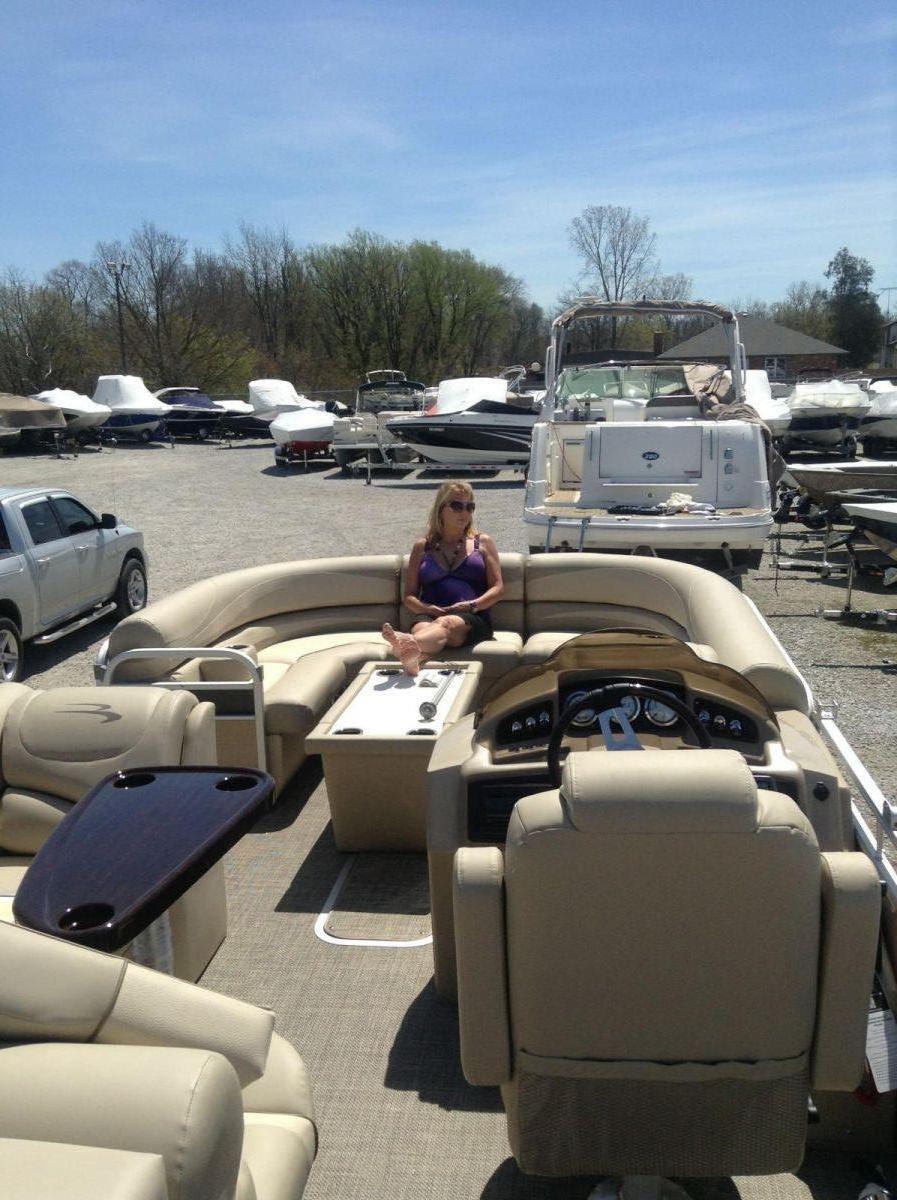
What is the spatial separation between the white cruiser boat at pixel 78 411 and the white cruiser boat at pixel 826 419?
19794mm

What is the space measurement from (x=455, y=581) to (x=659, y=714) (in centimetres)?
316

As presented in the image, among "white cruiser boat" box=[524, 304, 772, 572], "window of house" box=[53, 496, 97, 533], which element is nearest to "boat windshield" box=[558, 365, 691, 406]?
"white cruiser boat" box=[524, 304, 772, 572]

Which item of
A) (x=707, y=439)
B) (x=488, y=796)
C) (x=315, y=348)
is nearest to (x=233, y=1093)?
(x=488, y=796)

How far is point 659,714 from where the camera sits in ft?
9.75

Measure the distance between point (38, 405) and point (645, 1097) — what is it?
2528 centimetres

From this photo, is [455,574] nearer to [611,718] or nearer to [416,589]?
[416,589]

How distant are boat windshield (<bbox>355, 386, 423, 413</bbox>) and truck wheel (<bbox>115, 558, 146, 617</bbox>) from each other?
16.8 meters

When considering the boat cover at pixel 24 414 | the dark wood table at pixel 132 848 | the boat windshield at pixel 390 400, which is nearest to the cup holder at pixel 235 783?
the dark wood table at pixel 132 848

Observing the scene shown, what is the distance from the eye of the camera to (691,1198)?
2457 mm

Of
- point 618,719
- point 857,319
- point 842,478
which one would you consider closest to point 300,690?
point 618,719

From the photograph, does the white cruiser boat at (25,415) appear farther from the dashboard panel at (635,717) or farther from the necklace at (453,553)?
the dashboard panel at (635,717)

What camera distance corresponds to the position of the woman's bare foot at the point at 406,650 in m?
5.03

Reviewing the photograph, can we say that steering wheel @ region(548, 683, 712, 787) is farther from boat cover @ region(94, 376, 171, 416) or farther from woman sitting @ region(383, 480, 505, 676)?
boat cover @ region(94, 376, 171, 416)

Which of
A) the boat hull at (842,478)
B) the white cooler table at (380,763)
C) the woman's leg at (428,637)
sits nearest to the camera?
the white cooler table at (380,763)
